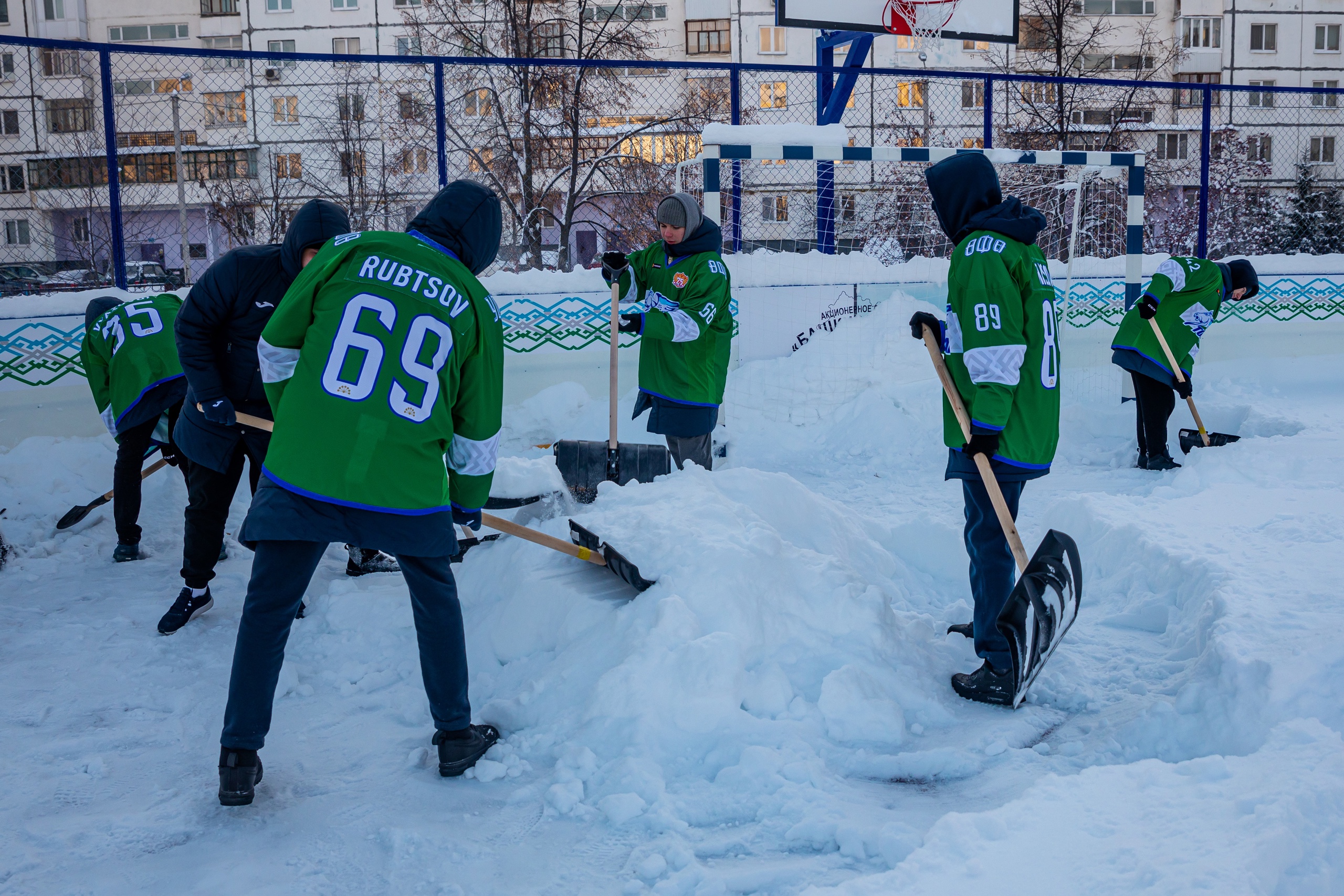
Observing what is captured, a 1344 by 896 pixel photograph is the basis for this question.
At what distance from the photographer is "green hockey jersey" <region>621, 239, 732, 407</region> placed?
4.80 m

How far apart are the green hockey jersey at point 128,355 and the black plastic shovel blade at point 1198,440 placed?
6.23 metres

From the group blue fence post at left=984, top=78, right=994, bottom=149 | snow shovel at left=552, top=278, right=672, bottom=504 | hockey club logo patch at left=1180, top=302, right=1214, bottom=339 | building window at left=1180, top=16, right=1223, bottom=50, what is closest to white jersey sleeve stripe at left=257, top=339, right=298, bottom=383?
snow shovel at left=552, top=278, right=672, bottom=504

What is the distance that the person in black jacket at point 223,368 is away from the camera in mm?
3645

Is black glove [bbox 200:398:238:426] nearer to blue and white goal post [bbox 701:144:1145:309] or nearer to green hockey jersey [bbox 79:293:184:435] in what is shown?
green hockey jersey [bbox 79:293:184:435]

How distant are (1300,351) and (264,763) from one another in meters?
10.5

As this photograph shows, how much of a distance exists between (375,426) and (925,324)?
1.80 meters

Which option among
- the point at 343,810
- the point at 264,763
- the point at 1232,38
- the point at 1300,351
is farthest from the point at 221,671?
the point at 1232,38

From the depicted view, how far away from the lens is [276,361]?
2.63 meters

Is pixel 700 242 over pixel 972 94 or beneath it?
beneath

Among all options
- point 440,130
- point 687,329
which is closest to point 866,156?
point 687,329

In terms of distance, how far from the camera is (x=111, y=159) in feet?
22.1

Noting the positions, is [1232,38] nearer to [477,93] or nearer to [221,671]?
[477,93]

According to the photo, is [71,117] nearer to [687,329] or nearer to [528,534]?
[687,329]

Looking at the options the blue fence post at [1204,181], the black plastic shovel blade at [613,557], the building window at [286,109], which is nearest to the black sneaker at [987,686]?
the black plastic shovel blade at [613,557]
